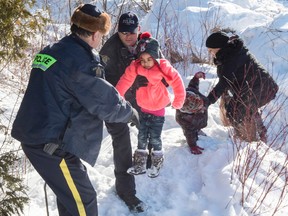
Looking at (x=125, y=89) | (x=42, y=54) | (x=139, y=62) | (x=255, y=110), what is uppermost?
(x=42, y=54)

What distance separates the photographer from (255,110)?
4.02 m

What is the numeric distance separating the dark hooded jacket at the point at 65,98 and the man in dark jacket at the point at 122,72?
0.76 m

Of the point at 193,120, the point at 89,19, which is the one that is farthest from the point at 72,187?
the point at 193,120

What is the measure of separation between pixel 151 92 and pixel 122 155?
0.62 metres

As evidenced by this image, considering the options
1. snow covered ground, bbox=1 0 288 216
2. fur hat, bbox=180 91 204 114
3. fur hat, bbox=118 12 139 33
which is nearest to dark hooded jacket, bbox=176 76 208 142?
fur hat, bbox=180 91 204 114

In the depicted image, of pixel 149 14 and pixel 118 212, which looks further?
pixel 149 14

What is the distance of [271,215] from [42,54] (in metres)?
2.30

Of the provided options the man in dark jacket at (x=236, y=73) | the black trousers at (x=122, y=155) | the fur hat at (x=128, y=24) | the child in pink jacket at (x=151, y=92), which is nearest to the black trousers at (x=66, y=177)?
the black trousers at (x=122, y=155)

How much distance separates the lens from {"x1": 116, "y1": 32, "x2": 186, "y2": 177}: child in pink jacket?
3.15m

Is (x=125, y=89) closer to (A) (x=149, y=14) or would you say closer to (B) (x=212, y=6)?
(A) (x=149, y=14)

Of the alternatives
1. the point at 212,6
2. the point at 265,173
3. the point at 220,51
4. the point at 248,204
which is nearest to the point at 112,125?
the point at 248,204

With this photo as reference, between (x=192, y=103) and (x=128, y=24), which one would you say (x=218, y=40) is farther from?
(x=128, y=24)

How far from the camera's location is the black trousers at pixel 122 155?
3066 mm

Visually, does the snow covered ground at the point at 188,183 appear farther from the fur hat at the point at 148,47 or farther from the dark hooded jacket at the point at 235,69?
the fur hat at the point at 148,47
